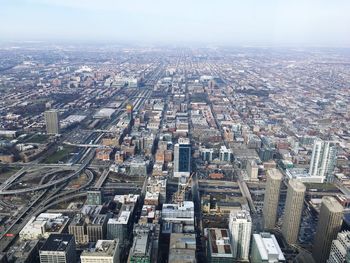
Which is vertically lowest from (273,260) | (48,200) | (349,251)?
(48,200)

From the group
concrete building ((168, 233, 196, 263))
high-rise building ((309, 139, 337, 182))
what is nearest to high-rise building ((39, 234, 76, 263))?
concrete building ((168, 233, 196, 263))

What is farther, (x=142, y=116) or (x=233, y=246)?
(x=142, y=116)

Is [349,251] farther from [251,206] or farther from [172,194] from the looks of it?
[172,194]

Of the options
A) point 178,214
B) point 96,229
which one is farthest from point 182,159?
point 96,229

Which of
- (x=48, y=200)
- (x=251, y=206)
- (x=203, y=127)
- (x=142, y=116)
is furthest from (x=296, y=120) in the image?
(x=48, y=200)

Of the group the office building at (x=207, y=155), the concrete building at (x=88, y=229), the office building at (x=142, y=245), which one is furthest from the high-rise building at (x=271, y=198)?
the office building at (x=207, y=155)

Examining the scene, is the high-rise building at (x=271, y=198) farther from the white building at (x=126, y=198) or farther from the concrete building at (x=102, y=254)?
the concrete building at (x=102, y=254)

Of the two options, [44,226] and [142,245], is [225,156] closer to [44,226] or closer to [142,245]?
[142,245]

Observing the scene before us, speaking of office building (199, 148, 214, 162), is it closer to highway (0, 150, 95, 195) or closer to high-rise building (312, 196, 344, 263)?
highway (0, 150, 95, 195)
